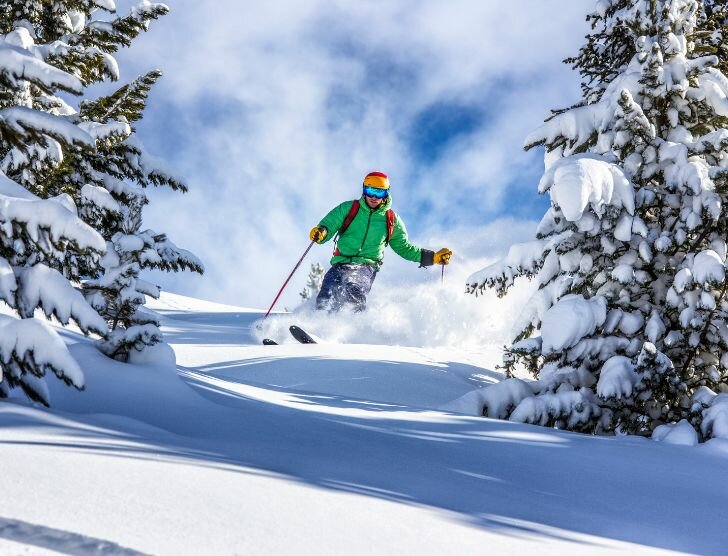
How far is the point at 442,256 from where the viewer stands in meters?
14.5

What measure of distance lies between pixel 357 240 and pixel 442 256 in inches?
94.8

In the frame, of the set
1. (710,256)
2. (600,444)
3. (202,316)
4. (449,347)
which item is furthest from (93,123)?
(202,316)

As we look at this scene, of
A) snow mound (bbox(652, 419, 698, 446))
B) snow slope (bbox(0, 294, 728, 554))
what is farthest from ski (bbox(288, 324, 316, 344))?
snow mound (bbox(652, 419, 698, 446))

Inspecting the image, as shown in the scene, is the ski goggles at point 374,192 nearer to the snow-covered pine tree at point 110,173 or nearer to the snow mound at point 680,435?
the snow-covered pine tree at point 110,173

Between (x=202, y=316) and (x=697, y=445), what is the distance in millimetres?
13831

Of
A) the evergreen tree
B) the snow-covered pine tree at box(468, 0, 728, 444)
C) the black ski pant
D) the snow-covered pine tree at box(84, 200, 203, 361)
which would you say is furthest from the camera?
the black ski pant

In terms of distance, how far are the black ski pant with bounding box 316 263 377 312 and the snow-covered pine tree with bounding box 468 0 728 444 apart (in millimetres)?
5433

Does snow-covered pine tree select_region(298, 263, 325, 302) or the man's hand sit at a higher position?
snow-covered pine tree select_region(298, 263, 325, 302)

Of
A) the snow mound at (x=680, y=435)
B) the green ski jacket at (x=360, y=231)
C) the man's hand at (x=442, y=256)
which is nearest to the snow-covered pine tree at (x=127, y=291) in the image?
the snow mound at (x=680, y=435)

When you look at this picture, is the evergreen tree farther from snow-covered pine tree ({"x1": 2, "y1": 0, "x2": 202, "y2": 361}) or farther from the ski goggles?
the ski goggles

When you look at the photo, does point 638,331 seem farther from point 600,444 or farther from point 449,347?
point 449,347

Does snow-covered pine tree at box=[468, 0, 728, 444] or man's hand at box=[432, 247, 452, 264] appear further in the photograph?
man's hand at box=[432, 247, 452, 264]

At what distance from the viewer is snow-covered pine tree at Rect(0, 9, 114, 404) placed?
271cm

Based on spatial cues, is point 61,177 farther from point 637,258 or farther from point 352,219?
point 637,258
